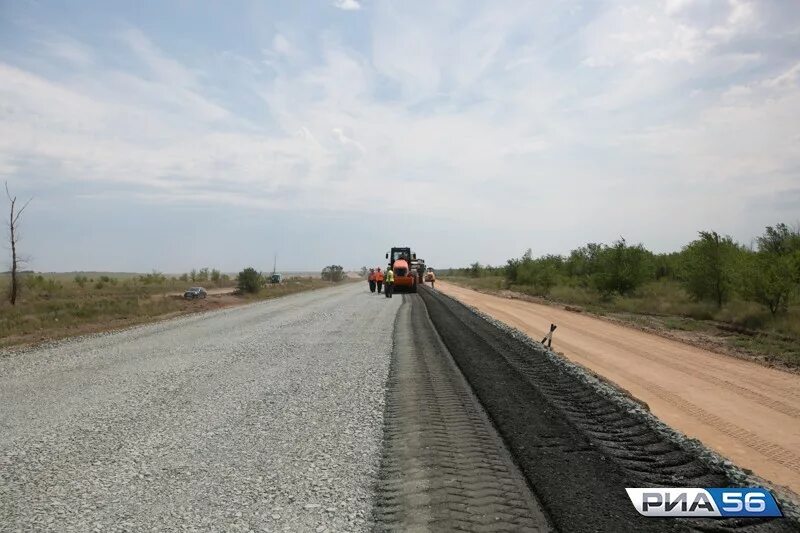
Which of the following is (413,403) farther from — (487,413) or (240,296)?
(240,296)

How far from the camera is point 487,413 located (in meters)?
7.41

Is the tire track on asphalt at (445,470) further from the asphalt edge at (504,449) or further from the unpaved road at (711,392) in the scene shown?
the unpaved road at (711,392)

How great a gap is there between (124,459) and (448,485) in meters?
3.43

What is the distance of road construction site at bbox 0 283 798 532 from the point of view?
438 centimetres

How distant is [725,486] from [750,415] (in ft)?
16.2

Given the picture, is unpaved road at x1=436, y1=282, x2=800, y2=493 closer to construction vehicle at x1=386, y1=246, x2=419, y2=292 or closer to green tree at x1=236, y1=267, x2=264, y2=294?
construction vehicle at x1=386, y1=246, x2=419, y2=292

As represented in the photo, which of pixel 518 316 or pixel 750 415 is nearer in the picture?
pixel 750 415

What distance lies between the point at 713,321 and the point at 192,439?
78.1ft

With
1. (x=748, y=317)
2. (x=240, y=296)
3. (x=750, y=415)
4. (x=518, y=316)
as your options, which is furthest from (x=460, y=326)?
(x=240, y=296)

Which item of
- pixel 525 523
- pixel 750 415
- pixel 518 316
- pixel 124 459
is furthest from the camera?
pixel 518 316

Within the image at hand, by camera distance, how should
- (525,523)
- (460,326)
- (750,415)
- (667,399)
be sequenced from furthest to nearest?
1. (460,326)
2. (667,399)
3. (750,415)
4. (525,523)

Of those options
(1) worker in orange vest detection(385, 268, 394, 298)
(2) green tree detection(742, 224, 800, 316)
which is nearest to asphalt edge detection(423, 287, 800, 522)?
(2) green tree detection(742, 224, 800, 316)
